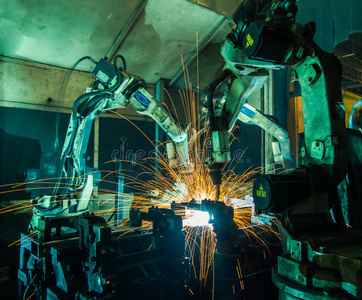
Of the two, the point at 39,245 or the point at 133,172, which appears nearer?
the point at 39,245

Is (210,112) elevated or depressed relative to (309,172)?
elevated

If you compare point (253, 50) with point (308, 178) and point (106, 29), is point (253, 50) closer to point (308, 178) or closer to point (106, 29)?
point (308, 178)

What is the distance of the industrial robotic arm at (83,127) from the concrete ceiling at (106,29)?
83 cm

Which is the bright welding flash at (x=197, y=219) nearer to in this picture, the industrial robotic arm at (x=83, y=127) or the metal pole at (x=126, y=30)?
the industrial robotic arm at (x=83, y=127)

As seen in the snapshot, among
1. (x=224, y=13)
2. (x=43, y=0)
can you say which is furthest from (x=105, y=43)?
(x=224, y=13)

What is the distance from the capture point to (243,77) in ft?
7.37

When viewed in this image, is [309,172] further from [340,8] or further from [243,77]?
[340,8]

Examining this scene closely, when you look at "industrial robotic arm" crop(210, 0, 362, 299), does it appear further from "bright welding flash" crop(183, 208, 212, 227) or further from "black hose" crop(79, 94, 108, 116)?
"black hose" crop(79, 94, 108, 116)

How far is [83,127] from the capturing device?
3.44 metres

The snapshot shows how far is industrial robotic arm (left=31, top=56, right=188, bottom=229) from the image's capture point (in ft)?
10.9

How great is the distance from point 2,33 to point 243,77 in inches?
→ 127

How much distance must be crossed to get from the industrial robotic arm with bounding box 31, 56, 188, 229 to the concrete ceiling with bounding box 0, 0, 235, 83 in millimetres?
835

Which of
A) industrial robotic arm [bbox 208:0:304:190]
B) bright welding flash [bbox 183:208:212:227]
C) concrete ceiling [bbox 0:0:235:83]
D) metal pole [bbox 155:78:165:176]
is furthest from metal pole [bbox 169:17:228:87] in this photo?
bright welding flash [bbox 183:208:212:227]

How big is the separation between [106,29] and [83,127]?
60.4 inches
